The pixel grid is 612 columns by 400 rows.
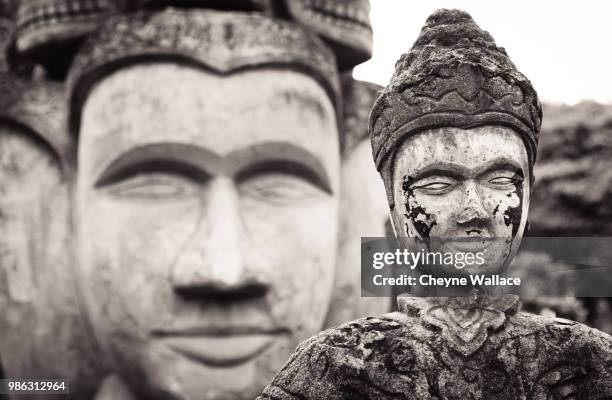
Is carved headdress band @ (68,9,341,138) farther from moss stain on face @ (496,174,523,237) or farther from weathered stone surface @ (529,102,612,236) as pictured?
weathered stone surface @ (529,102,612,236)

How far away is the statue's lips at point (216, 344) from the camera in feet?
18.5

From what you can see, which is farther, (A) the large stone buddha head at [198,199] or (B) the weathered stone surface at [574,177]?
(B) the weathered stone surface at [574,177]

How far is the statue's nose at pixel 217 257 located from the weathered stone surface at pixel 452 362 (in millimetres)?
3159

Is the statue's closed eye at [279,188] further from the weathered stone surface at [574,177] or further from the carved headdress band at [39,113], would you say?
the weathered stone surface at [574,177]

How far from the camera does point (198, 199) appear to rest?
5711mm

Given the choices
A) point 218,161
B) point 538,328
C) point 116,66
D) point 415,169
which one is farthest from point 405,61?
point 116,66

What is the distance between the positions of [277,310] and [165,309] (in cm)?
74

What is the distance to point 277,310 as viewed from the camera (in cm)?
575

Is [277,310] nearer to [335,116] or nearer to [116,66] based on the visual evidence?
[335,116]

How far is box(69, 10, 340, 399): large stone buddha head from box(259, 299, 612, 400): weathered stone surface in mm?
3198

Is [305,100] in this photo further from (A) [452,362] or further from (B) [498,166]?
(A) [452,362]

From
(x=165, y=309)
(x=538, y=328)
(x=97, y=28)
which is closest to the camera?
(x=538, y=328)

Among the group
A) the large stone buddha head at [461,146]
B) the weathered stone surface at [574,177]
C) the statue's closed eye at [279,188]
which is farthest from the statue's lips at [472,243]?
the weathered stone surface at [574,177]

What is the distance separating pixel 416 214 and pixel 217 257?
3211 millimetres
